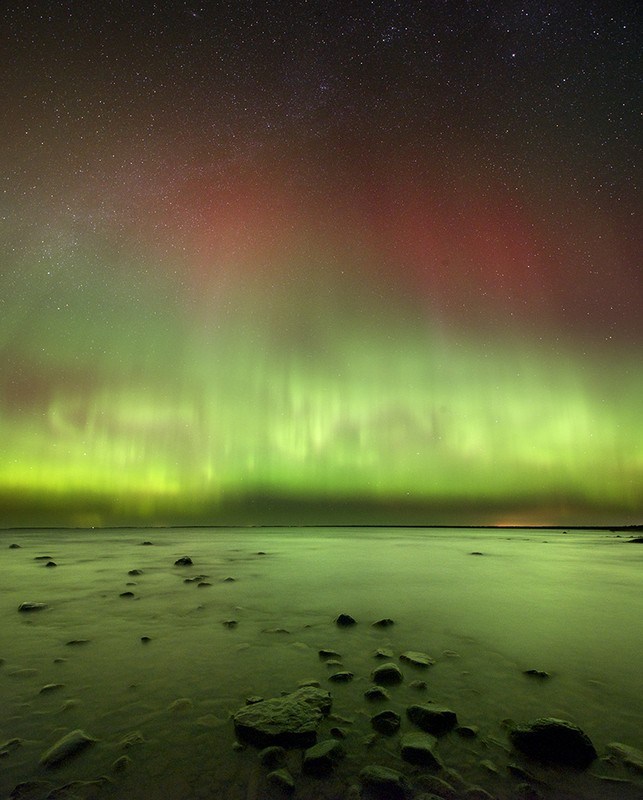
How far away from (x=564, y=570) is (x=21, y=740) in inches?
621

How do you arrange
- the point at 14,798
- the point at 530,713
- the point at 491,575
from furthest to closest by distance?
the point at 491,575 < the point at 530,713 < the point at 14,798

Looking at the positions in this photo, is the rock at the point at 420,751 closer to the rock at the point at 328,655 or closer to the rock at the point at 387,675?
the rock at the point at 387,675

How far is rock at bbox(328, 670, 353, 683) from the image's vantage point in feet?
12.8

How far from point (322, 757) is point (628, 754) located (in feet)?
6.85

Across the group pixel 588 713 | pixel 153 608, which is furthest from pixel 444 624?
pixel 153 608

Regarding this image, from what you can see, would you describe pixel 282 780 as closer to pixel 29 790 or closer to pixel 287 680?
pixel 29 790

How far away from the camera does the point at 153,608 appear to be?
6.91 m

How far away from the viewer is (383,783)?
231 cm

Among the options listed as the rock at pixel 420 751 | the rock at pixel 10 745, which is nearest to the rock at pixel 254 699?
the rock at pixel 420 751

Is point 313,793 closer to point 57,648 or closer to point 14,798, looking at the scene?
point 14,798

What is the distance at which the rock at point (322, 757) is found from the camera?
2482 mm

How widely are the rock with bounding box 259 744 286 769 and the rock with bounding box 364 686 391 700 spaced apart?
114cm

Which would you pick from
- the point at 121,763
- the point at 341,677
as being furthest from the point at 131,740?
the point at 341,677

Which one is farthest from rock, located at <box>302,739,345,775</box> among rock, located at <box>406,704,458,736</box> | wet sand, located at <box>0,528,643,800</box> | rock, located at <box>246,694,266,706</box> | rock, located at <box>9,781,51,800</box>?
rock, located at <box>9,781,51,800</box>
